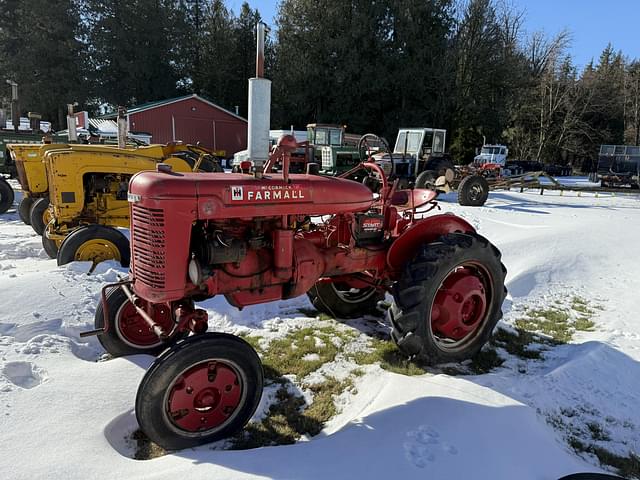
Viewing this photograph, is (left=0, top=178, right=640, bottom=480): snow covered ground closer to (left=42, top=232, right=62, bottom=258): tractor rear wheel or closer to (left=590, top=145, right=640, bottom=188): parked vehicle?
(left=42, top=232, right=62, bottom=258): tractor rear wheel

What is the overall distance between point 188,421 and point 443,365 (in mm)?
1948

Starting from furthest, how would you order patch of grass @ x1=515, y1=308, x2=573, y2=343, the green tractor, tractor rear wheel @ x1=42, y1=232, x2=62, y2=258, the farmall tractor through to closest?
the green tractor < tractor rear wheel @ x1=42, y1=232, x2=62, y2=258 < patch of grass @ x1=515, y1=308, x2=573, y2=343 < the farmall tractor

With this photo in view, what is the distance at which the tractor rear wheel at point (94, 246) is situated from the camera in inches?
199

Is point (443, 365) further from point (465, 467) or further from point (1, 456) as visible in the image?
point (1, 456)

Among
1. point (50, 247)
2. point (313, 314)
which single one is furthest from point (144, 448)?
point (50, 247)

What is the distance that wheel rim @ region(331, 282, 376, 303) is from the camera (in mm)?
4430

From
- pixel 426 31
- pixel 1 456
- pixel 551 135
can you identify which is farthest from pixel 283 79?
pixel 1 456

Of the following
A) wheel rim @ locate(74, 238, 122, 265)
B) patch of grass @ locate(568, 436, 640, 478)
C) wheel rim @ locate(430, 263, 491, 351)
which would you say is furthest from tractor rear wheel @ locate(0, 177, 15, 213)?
patch of grass @ locate(568, 436, 640, 478)

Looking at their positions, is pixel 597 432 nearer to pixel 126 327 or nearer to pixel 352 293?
pixel 352 293

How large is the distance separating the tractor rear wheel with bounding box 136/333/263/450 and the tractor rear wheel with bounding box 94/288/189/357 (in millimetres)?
810

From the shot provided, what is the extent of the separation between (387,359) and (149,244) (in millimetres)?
2037

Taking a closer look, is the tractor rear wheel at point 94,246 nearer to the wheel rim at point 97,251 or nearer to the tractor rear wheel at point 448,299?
the wheel rim at point 97,251

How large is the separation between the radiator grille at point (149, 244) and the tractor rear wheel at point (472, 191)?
10101 millimetres

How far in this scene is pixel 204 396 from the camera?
2523 mm
